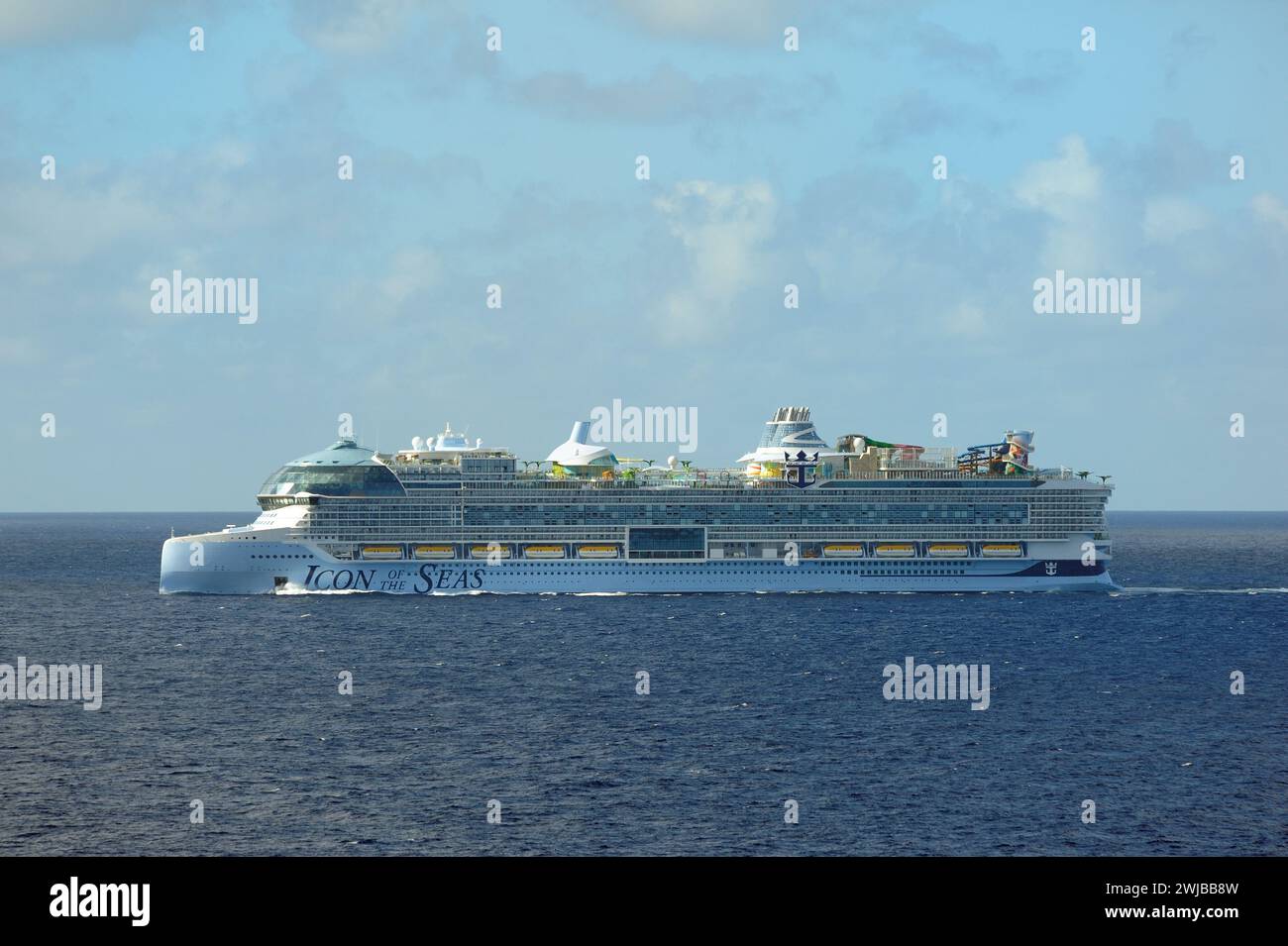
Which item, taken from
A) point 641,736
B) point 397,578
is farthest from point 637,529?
point 641,736

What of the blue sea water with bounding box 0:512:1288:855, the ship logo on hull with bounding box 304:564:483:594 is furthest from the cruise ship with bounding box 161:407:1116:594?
the blue sea water with bounding box 0:512:1288:855

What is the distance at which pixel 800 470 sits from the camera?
100250 mm

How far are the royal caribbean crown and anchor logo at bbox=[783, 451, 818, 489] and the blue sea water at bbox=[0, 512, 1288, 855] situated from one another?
13862 mm

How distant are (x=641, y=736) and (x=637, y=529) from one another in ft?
160

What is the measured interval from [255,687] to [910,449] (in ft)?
189

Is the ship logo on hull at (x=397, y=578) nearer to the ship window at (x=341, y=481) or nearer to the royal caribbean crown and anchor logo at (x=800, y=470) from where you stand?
the ship window at (x=341, y=481)

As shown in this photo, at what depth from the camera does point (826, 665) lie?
65375mm

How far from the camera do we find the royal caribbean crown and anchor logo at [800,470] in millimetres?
99812

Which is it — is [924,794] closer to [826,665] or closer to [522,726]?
[522,726]

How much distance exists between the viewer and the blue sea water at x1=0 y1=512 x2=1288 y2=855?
3716 centimetres

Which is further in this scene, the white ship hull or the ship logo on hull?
the ship logo on hull

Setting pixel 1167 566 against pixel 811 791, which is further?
pixel 1167 566

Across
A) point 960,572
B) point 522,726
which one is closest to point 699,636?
point 522,726

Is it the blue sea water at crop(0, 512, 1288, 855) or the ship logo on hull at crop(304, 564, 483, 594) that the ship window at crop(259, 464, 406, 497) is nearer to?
the ship logo on hull at crop(304, 564, 483, 594)
